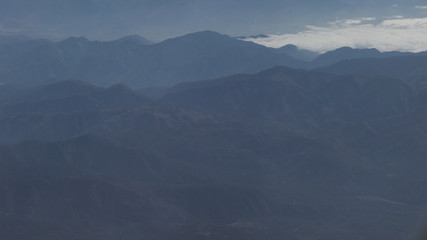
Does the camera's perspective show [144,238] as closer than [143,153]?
Yes

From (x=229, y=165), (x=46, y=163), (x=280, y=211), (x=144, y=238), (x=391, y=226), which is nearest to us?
(x=144, y=238)

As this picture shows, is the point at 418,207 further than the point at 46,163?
No

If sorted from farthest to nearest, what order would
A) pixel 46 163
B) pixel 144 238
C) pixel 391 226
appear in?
pixel 46 163 → pixel 391 226 → pixel 144 238

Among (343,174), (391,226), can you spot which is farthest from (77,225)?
(343,174)

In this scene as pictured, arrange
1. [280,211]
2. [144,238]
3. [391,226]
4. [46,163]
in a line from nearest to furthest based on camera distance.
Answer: [144,238] → [391,226] → [280,211] → [46,163]

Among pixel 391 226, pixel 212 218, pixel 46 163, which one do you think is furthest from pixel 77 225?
pixel 391 226

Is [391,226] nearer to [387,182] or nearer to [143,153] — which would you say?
[387,182]

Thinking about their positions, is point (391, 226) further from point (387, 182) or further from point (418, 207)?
point (387, 182)

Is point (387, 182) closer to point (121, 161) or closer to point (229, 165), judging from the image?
point (229, 165)
